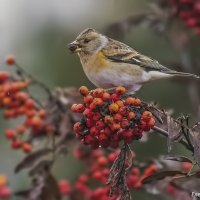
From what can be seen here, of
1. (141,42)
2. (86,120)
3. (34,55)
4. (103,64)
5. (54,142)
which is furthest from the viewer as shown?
(34,55)

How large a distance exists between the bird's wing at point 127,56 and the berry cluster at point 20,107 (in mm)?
719

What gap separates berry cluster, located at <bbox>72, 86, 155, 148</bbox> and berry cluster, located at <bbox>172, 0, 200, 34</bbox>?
95.4 inches

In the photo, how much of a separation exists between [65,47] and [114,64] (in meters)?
4.83

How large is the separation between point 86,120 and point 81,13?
682 centimetres

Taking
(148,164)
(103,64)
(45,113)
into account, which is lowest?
(148,164)

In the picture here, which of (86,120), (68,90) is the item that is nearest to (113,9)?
(68,90)

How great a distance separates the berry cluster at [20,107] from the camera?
5.68 meters

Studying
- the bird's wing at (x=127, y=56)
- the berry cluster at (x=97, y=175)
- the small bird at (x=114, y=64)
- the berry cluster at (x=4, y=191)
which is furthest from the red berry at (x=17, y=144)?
A: the bird's wing at (x=127, y=56)

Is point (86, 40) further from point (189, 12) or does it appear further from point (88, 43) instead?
point (189, 12)

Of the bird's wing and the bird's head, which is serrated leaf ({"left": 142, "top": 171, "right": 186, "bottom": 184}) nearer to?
the bird's wing

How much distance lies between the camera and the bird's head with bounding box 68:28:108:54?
17.4 feet

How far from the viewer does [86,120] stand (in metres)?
4.08

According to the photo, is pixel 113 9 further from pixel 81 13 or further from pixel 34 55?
pixel 34 55

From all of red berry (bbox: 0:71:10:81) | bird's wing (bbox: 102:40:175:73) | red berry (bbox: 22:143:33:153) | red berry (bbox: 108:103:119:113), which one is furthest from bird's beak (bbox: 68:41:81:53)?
red berry (bbox: 108:103:119:113)
